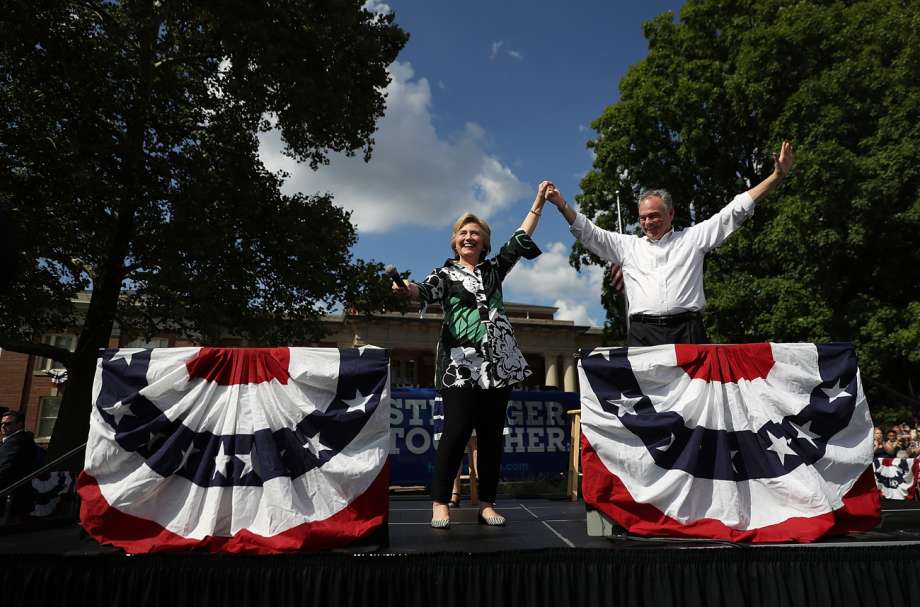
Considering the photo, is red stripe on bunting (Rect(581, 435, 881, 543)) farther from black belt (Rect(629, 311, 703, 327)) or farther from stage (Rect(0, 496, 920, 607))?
black belt (Rect(629, 311, 703, 327))

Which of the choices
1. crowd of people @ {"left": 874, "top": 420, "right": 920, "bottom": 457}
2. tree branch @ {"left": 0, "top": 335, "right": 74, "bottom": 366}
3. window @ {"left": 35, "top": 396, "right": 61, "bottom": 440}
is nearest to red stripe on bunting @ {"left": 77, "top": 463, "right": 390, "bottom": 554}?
crowd of people @ {"left": 874, "top": 420, "right": 920, "bottom": 457}

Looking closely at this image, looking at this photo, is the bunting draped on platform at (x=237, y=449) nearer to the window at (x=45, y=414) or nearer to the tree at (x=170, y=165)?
the tree at (x=170, y=165)

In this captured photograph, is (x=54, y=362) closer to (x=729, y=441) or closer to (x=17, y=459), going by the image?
(x=17, y=459)

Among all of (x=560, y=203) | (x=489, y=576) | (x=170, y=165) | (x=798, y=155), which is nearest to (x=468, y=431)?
(x=489, y=576)

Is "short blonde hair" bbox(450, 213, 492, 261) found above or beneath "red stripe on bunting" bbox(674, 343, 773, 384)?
above

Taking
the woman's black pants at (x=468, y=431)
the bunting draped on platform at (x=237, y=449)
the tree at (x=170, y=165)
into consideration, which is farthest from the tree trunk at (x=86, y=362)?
the woman's black pants at (x=468, y=431)

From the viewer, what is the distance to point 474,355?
2973mm

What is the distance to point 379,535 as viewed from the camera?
2.61 metres

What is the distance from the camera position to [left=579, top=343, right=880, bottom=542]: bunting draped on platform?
2664 millimetres

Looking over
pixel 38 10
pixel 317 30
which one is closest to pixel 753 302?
pixel 317 30

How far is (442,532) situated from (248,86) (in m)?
11.4

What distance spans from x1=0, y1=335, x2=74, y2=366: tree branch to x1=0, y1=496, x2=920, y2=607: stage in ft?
34.2

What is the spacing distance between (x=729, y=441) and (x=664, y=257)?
3.64 feet

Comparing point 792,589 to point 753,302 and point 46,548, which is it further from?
point 753,302
